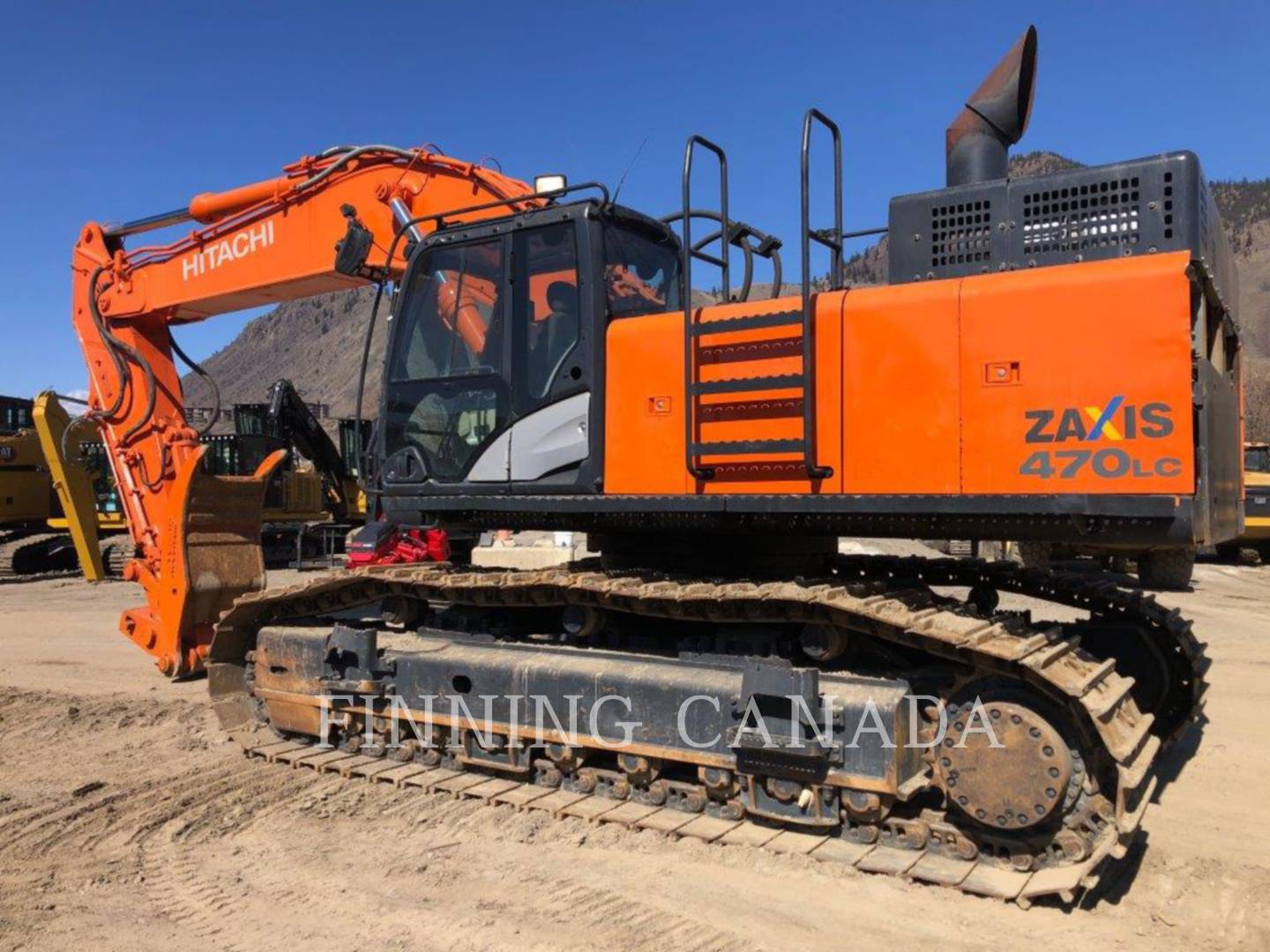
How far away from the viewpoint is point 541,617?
21.0ft

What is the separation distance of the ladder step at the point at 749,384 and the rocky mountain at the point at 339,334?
77972 millimetres

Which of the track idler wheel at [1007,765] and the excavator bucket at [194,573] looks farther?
the excavator bucket at [194,573]

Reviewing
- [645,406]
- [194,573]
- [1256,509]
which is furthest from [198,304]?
[1256,509]

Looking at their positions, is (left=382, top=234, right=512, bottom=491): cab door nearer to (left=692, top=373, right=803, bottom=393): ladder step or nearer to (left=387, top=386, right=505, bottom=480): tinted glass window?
(left=387, top=386, right=505, bottom=480): tinted glass window

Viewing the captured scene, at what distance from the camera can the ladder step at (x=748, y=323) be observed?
491 cm

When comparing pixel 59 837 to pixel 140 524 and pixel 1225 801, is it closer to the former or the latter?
pixel 140 524

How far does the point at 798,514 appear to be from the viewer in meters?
4.92

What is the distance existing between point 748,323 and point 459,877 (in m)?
2.87

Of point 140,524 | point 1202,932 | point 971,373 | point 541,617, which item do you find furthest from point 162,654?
point 1202,932

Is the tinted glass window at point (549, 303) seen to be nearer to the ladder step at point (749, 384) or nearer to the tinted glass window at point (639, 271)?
the tinted glass window at point (639, 271)

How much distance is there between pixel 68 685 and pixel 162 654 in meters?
1.41

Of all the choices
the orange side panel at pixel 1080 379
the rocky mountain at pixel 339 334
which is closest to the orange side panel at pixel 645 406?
the orange side panel at pixel 1080 379

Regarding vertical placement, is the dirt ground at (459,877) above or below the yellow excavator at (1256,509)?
below

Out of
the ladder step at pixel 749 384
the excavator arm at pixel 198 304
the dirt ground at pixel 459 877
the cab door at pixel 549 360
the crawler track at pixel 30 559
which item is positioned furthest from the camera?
the crawler track at pixel 30 559
